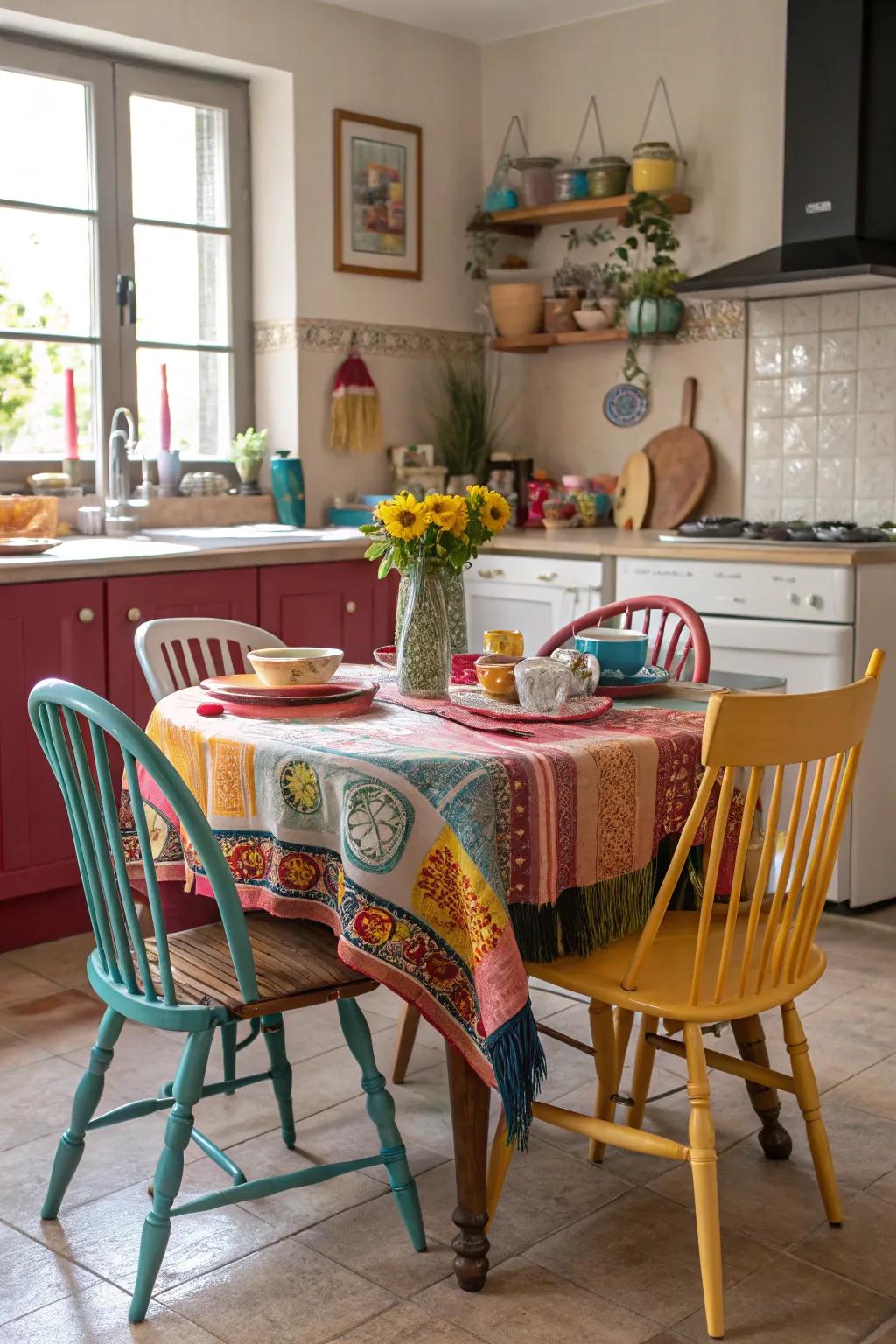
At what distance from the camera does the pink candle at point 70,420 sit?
4145 mm

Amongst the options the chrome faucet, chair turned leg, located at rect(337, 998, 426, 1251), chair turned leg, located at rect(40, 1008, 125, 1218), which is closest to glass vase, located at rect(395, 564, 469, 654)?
chair turned leg, located at rect(337, 998, 426, 1251)

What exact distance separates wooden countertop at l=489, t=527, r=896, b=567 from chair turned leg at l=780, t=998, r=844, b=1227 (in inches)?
66.5

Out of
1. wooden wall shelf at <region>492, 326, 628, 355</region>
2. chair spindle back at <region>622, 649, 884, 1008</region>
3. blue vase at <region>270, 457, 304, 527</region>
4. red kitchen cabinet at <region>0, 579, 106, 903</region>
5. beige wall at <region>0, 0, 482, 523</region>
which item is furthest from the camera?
wooden wall shelf at <region>492, 326, 628, 355</region>

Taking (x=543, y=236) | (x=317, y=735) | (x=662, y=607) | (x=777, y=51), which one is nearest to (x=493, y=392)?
(x=543, y=236)

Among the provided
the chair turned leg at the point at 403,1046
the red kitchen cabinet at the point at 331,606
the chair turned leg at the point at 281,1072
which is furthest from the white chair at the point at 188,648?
the red kitchen cabinet at the point at 331,606

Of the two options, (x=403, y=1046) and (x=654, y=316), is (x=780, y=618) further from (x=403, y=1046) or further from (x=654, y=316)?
(x=403, y=1046)

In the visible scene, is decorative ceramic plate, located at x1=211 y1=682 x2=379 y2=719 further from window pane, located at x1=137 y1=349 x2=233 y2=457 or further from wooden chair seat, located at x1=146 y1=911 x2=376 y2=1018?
window pane, located at x1=137 y1=349 x2=233 y2=457

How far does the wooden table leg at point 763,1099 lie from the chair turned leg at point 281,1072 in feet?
2.44

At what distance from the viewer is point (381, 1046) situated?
291 centimetres

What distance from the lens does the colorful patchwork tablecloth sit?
191 centimetres

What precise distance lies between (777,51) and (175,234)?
1.91 metres

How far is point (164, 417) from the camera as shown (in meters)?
4.39

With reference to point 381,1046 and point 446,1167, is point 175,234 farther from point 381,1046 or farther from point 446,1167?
point 446,1167

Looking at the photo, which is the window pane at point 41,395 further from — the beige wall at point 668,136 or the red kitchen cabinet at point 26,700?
the beige wall at point 668,136
